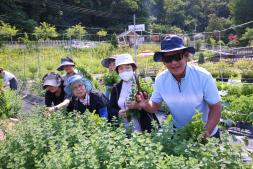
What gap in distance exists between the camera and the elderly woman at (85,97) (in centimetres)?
323

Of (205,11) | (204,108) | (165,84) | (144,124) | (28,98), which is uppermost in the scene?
(205,11)

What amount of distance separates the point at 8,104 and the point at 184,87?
17.7ft

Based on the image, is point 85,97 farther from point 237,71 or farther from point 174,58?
point 237,71

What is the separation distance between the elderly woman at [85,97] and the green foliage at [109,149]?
0.40 meters

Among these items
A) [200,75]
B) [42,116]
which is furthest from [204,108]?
[42,116]

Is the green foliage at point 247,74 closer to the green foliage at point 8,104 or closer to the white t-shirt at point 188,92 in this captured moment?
the green foliage at point 8,104

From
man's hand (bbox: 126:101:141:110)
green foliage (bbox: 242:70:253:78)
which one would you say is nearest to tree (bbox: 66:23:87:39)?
green foliage (bbox: 242:70:253:78)

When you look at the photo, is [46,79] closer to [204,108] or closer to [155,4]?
[204,108]

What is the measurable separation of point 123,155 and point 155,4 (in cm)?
7708

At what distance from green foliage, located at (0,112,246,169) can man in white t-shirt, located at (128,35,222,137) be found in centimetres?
35

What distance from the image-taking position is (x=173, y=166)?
161 centimetres

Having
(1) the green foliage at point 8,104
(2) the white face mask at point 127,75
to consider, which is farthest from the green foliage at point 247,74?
(2) the white face mask at point 127,75

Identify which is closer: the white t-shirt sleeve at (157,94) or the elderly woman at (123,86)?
the white t-shirt sleeve at (157,94)

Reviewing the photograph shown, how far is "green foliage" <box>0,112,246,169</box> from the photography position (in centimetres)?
171
